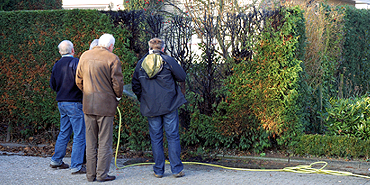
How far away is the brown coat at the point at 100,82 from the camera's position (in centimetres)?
462

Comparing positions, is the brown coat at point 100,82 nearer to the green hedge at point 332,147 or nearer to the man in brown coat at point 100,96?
the man in brown coat at point 100,96

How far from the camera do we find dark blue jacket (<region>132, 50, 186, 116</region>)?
4824mm

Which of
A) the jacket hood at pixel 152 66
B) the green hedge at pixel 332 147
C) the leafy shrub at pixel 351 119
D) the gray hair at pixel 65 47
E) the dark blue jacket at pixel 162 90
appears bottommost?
the green hedge at pixel 332 147

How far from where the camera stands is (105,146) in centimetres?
470

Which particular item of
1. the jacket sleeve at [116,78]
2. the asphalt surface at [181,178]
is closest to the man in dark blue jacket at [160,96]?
the asphalt surface at [181,178]

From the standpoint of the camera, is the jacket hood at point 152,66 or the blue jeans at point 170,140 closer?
the jacket hood at point 152,66

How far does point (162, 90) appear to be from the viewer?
4840mm

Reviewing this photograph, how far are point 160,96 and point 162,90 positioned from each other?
84 mm

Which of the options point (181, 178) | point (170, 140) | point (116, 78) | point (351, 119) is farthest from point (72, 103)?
point (351, 119)

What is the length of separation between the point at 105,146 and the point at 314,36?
5.29m

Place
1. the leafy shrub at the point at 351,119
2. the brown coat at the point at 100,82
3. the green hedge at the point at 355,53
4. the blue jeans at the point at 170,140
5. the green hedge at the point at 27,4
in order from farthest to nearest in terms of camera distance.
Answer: the green hedge at the point at 355,53
the green hedge at the point at 27,4
the leafy shrub at the point at 351,119
the blue jeans at the point at 170,140
the brown coat at the point at 100,82

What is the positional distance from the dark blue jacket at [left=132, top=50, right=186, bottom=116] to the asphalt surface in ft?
3.03

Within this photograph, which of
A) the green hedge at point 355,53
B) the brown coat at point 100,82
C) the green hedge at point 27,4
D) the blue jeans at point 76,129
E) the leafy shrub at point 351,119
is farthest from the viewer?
the green hedge at point 355,53

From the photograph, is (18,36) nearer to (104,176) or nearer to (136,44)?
(136,44)
